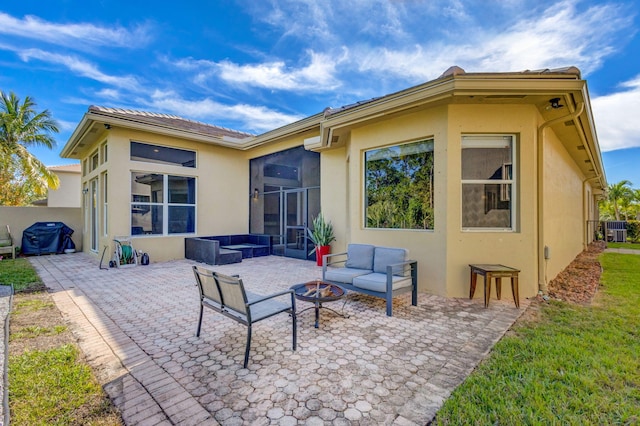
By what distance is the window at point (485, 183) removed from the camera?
5.29m

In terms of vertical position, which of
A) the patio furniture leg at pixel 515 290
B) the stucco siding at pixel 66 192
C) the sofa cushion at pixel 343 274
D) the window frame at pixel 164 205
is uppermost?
the stucco siding at pixel 66 192

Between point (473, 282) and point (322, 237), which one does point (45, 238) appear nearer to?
point (322, 237)

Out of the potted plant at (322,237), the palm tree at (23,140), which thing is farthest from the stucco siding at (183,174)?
the palm tree at (23,140)

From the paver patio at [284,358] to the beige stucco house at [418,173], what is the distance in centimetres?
123

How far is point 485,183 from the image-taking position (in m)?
5.30

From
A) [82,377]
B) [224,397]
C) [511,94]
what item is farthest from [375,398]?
[511,94]

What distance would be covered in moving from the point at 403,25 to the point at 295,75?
5189mm

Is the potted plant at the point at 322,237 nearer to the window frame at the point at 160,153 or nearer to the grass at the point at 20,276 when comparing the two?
the window frame at the point at 160,153

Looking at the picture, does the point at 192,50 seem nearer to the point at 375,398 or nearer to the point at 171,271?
the point at 171,271

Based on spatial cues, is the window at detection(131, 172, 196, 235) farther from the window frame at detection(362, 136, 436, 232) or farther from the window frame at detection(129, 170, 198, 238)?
the window frame at detection(362, 136, 436, 232)

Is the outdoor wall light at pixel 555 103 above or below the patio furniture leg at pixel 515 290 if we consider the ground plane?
above

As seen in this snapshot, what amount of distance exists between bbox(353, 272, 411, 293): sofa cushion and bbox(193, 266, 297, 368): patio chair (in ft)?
5.17

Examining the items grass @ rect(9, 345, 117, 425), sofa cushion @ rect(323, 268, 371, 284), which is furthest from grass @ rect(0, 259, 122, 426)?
sofa cushion @ rect(323, 268, 371, 284)

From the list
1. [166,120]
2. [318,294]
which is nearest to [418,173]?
[318,294]
